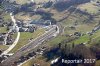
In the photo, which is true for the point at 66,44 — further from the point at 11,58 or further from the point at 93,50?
the point at 11,58

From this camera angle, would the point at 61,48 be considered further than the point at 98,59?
Yes

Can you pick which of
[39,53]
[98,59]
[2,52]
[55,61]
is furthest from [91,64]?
[2,52]

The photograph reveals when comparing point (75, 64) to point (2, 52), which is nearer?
point (75, 64)

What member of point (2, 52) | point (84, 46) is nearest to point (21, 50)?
point (2, 52)

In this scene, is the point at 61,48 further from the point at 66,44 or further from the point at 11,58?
the point at 11,58

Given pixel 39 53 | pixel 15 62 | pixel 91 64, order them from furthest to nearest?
pixel 39 53 → pixel 15 62 → pixel 91 64

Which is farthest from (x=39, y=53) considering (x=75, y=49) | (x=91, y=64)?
(x=91, y=64)

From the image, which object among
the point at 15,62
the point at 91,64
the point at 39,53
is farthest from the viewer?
the point at 39,53

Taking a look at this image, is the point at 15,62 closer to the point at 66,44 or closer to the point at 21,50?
the point at 21,50
